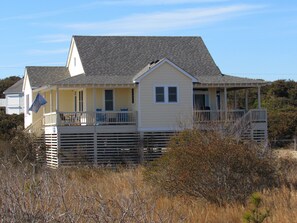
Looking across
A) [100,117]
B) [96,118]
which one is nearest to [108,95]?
[100,117]

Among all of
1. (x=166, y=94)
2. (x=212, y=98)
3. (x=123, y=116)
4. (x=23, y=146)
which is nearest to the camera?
(x=23, y=146)

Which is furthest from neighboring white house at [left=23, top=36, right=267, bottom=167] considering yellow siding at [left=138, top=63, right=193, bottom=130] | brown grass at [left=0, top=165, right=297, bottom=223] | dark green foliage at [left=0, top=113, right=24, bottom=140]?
brown grass at [left=0, top=165, right=297, bottom=223]

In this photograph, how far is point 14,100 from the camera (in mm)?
65938

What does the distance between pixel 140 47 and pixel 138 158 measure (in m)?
9.17

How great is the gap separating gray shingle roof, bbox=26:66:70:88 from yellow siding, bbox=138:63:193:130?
838cm

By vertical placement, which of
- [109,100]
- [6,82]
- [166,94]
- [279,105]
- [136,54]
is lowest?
[109,100]

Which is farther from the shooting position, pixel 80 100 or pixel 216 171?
pixel 80 100

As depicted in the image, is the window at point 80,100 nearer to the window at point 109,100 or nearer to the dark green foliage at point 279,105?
the window at point 109,100

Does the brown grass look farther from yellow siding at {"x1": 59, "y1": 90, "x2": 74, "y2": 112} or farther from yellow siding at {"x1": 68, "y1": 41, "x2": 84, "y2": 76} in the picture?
yellow siding at {"x1": 59, "y1": 90, "x2": 74, "y2": 112}

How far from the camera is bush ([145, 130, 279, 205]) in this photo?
18359 millimetres

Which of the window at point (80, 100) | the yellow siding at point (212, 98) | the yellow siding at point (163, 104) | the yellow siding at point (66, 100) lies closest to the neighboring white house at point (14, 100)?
the yellow siding at point (66, 100)

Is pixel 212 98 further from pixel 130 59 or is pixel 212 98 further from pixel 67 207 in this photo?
pixel 67 207

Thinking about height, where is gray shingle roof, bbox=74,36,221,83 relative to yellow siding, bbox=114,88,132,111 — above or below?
above

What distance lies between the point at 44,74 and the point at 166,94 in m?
10.4
